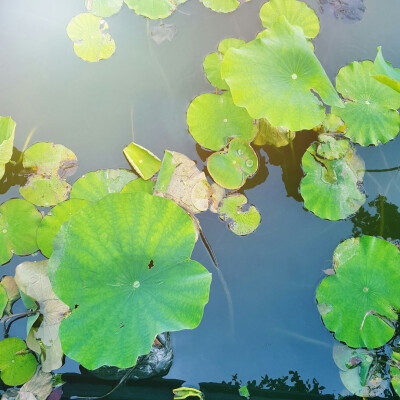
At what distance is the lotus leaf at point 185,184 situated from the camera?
196cm

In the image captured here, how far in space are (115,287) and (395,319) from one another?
49.9 inches

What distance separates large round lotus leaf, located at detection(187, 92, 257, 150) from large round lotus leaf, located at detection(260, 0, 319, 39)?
1.62 feet

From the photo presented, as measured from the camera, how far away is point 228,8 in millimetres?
2168

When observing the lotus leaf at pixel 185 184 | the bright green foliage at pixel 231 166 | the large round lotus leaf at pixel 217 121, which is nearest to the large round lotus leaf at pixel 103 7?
the large round lotus leaf at pixel 217 121

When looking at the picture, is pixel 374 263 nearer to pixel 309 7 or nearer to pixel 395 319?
pixel 395 319

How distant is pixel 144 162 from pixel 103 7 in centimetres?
86

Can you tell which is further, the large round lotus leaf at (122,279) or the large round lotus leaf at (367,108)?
the large round lotus leaf at (367,108)

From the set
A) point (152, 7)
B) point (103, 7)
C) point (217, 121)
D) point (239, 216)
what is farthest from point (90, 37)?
point (239, 216)

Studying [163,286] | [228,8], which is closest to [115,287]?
[163,286]

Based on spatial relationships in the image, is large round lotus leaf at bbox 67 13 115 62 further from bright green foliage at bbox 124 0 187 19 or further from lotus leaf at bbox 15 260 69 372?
lotus leaf at bbox 15 260 69 372

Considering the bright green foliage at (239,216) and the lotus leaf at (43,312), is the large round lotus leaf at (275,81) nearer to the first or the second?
the bright green foliage at (239,216)

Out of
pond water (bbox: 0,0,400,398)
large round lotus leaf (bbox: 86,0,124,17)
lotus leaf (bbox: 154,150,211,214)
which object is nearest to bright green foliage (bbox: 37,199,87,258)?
pond water (bbox: 0,0,400,398)

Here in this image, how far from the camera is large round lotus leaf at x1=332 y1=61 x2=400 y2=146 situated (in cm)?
197

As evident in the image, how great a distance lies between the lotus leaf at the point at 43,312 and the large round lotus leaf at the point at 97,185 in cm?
40
